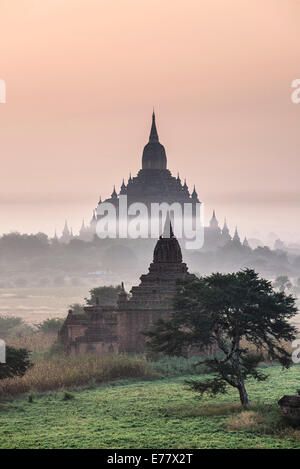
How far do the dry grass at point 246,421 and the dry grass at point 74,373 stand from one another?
40.8 feet

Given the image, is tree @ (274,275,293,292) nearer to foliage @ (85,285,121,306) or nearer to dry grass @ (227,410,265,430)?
foliage @ (85,285,121,306)

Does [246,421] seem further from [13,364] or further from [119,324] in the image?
[119,324]

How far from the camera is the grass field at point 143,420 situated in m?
21.3

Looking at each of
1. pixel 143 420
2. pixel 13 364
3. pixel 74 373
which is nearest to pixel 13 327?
pixel 74 373

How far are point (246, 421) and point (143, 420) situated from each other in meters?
3.96

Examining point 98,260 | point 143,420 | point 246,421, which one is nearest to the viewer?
point 246,421

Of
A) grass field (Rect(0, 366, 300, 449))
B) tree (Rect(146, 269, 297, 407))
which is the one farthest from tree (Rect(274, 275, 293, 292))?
tree (Rect(146, 269, 297, 407))

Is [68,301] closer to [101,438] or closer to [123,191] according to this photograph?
[123,191]

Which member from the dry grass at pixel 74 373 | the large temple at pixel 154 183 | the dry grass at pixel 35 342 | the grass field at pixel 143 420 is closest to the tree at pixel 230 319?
the grass field at pixel 143 420

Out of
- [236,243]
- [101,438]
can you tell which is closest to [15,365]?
[101,438]

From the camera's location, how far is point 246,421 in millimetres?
23375

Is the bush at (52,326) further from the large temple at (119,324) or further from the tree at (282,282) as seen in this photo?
the tree at (282,282)

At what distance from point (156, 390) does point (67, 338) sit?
1586 centimetres
